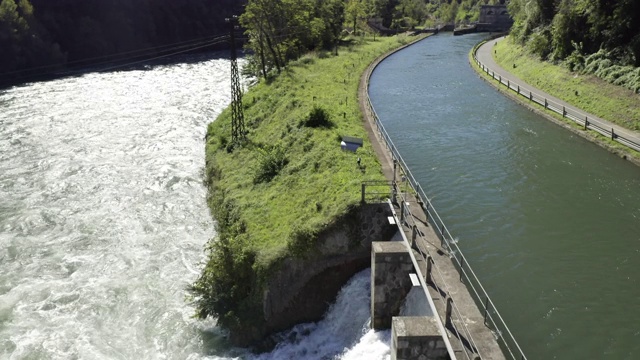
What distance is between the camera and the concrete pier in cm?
1928

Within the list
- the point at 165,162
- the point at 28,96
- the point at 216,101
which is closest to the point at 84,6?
the point at 28,96

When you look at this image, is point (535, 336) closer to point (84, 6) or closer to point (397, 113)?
point (397, 113)

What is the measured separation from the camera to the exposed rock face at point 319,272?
21.5 m

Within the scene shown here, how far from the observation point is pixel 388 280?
19484 mm

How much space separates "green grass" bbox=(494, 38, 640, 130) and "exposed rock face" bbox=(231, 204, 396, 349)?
26827 mm

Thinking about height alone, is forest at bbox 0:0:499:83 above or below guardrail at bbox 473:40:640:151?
above

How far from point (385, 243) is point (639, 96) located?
3084cm

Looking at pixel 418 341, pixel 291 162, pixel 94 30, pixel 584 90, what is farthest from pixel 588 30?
pixel 94 30

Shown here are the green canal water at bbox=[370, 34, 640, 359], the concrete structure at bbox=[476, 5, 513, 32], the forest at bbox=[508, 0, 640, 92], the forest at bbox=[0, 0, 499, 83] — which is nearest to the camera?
the green canal water at bbox=[370, 34, 640, 359]

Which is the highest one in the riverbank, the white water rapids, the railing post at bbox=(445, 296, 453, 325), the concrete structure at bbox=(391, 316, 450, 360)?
the railing post at bbox=(445, 296, 453, 325)

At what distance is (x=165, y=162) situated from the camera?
4172 cm

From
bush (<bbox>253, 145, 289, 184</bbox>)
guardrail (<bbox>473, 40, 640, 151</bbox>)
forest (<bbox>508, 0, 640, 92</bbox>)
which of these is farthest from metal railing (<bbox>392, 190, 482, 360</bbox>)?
forest (<bbox>508, 0, 640, 92</bbox>)

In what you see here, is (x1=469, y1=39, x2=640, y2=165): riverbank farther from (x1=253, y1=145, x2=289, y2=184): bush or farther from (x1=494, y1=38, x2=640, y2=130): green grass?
(x1=253, y1=145, x2=289, y2=184): bush

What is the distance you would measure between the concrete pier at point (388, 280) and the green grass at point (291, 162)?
9.98ft
